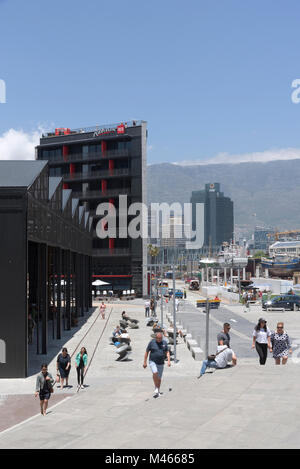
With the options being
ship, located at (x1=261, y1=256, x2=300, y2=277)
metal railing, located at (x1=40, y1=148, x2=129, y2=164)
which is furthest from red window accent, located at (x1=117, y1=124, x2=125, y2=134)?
ship, located at (x1=261, y1=256, x2=300, y2=277)

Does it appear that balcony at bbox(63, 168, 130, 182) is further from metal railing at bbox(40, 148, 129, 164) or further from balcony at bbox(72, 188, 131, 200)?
balcony at bbox(72, 188, 131, 200)

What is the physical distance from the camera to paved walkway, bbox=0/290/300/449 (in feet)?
34.5

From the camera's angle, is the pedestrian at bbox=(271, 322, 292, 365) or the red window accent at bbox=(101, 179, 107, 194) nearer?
the pedestrian at bbox=(271, 322, 292, 365)

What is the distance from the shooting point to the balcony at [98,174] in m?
85.8

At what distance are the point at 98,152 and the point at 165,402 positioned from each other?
7718 cm

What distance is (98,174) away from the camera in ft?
288

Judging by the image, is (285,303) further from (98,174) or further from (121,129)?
(121,129)

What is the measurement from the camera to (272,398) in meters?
13.5

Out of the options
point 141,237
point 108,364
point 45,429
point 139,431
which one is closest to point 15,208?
point 108,364

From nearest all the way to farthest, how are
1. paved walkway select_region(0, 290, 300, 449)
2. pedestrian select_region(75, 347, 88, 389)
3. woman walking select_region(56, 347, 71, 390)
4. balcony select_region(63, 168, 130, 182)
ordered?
paved walkway select_region(0, 290, 300, 449) → woman walking select_region(56, 347, 71, 390) → pedestrian select_region(75, 347, 88, 389) → balcony select_region(63, 168, 130, 182)

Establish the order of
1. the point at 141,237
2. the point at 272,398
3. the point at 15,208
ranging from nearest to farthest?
the point at 272,398 < the point at 15,208 < the point at 141,237

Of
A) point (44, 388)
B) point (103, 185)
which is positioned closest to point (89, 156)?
point (103, 185)

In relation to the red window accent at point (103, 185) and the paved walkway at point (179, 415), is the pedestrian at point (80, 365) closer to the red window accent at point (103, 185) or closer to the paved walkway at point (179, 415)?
the paved walkway at point (179, 415)

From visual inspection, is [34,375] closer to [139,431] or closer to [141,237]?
[139,431]
